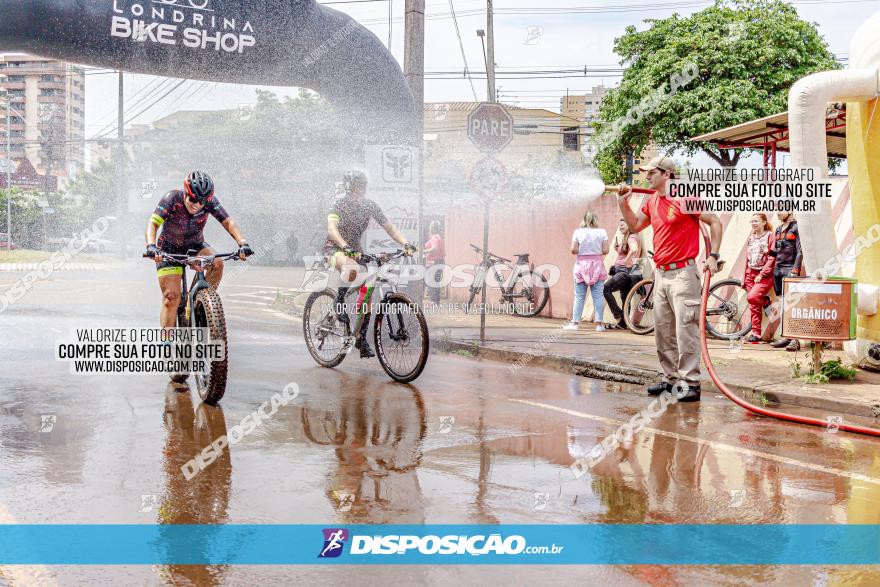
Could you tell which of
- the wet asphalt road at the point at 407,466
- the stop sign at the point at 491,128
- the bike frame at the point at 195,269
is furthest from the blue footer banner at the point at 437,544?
the stop sign at the point at 491,128

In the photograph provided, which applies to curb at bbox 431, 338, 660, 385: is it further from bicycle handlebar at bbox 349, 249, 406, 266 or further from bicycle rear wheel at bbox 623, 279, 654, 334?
bicycle rear wheel at bbox 623, 279, 654, 334

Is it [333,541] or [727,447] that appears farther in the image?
[727,447]

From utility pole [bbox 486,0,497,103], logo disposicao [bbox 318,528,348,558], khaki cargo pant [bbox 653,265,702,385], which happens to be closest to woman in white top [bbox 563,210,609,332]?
khaki cargo pant [bbox 653,265,702,385]

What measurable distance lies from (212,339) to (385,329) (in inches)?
77.5

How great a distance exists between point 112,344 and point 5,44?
432 centimetres

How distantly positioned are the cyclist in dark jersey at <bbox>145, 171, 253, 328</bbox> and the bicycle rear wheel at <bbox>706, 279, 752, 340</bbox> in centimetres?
735

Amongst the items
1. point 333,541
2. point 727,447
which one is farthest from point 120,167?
point 333,541

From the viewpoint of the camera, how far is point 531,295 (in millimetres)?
17078

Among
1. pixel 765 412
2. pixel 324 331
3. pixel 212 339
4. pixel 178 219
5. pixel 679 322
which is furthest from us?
pixel 324 331

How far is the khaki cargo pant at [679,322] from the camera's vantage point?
27.5 feet

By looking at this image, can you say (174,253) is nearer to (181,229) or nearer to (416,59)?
(181,229)

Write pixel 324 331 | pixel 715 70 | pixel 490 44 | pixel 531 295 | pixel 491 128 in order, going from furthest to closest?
1. pixel 715 70
2. pixel 490 44
3. pixel 531 295
4. pixel 491 128
5. pixel 324 331

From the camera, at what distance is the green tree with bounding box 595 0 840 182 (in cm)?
3294

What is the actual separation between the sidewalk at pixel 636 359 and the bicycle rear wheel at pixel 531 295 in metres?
1.63
